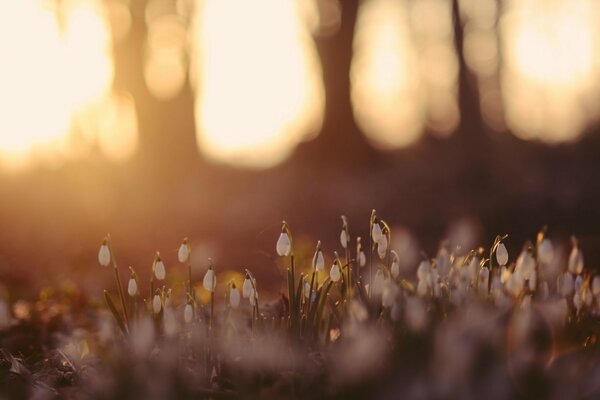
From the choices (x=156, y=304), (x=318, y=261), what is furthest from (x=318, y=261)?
(x=156, y=304)

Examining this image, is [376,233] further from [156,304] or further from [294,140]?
[294,140]

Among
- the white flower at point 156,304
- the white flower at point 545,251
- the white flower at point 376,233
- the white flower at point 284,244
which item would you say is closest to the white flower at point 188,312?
the white flower at point 156,304

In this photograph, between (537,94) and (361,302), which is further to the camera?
(537,94)

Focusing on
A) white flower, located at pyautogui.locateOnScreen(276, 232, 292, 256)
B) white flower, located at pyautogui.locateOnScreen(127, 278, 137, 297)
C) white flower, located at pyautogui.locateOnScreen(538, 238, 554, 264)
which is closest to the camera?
white flower, located at pyautogui.locateOnScreen(538, 238, 554, 264)

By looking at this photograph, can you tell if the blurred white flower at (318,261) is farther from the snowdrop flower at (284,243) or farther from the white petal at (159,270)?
the white petal at (159,270)

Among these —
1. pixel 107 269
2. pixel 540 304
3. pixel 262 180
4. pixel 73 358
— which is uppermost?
pixel 540 304

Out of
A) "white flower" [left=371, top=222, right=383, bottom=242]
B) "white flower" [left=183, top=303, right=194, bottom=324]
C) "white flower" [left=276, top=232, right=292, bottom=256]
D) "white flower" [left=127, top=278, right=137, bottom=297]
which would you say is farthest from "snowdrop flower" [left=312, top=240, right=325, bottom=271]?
"white flower" [left=127, top=278, right=137, bottom=297]

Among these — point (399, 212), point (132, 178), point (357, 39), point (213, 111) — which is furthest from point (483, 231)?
point (213, 111)

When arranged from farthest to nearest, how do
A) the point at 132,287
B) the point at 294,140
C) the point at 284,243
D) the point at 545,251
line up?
the point at 294,140, the point at 132,287, the point at 284,243, the point at 545,251

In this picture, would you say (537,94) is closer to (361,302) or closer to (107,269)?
(107,269)

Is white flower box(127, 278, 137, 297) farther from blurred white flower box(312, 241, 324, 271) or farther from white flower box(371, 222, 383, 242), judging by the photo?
Answer: white flower box(371, 222, 383, 242)

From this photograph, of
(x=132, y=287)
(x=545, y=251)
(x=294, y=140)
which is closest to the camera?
(x=545, y=251)
